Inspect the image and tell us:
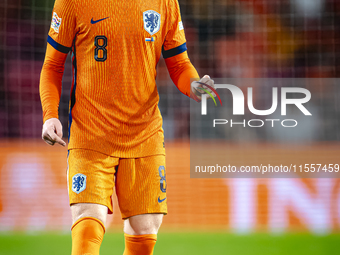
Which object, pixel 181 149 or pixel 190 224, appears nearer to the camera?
pixel 190 224

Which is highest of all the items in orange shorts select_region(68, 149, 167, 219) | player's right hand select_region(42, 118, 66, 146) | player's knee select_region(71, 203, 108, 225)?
player's right hand select_region(42, 118, 66, 146)

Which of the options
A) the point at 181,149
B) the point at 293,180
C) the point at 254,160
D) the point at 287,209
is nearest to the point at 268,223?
the point at 287,209

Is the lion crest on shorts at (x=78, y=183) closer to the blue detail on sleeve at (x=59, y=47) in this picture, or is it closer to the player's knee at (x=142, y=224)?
the player's knee at (x=142, y=224)

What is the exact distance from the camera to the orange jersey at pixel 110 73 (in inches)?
83.0

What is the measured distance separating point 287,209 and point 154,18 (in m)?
3.21

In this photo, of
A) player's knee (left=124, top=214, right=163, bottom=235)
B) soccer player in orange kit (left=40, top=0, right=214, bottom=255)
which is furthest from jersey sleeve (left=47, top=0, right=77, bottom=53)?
player's knee (left=124, top=214, right=163, bottom=235)

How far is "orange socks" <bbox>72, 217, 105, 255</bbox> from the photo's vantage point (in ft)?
6.12

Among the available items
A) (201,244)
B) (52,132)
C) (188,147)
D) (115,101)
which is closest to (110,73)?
(115,101)

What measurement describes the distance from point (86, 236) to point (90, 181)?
0.24 metres

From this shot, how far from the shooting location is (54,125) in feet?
6.64

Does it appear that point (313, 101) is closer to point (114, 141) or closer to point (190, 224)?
point (190, 224)

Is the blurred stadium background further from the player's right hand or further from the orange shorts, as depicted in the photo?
the player's right hand

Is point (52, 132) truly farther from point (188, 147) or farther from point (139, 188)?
point (188, 147)

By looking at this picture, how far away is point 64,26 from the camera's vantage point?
2.13 m
